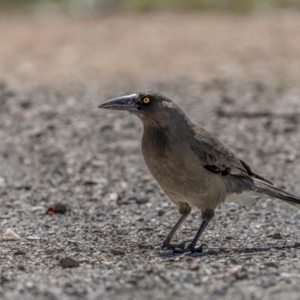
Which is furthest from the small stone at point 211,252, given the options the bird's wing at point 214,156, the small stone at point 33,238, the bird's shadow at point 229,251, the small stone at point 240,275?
the small stone at point 33,238

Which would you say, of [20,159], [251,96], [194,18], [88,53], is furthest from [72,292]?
[194,18]

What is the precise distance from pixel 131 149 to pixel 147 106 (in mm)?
3893

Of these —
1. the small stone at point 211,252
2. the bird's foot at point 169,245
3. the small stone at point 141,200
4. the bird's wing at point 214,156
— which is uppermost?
the bird's wing at point 214,156

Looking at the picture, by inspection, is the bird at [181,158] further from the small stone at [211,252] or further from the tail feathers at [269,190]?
the tail feathers at [269,190]

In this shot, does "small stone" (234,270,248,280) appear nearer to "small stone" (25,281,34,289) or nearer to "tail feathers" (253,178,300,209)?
"small stone" (25,281,34,289)

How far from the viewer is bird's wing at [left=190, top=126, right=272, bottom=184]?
7.79 meters

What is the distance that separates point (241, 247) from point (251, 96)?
6639 mm

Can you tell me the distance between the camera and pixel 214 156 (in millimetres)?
7895

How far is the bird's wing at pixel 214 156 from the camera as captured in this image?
307 inches

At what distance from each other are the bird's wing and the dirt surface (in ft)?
1.95

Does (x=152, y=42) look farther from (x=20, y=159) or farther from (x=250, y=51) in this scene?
(x=20, y=159)

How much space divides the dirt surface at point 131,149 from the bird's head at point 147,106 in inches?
43.2

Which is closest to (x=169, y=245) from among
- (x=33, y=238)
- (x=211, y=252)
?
(x=211, y=252)

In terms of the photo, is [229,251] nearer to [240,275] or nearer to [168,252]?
[168,252]
